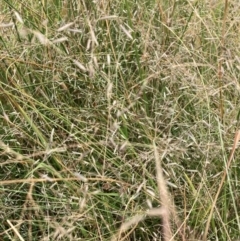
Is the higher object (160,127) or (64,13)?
(64,13)

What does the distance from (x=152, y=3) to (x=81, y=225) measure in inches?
31.2

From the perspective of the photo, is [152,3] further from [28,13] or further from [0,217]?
[0,217]

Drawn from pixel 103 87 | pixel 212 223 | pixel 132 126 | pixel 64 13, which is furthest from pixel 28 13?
pixel 212 223

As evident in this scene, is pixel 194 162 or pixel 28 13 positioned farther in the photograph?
pixel 28 13

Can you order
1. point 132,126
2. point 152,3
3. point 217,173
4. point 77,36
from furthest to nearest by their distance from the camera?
point 152,3 < point 77,36 < point 132,126 < point 217,173

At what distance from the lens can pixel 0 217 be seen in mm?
1080

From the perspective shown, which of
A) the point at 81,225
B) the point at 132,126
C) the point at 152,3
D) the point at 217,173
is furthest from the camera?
the point at 152,3

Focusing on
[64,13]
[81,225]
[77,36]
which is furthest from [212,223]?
[64,13]

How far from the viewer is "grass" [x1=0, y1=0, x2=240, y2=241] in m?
1.04

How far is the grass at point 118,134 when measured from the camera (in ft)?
3.43

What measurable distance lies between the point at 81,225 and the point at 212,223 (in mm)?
260

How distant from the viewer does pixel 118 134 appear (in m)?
1.16

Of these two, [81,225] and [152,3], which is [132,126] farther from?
[152,3]

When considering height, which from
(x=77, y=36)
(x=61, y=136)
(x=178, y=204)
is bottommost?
(x=178, y=204)
